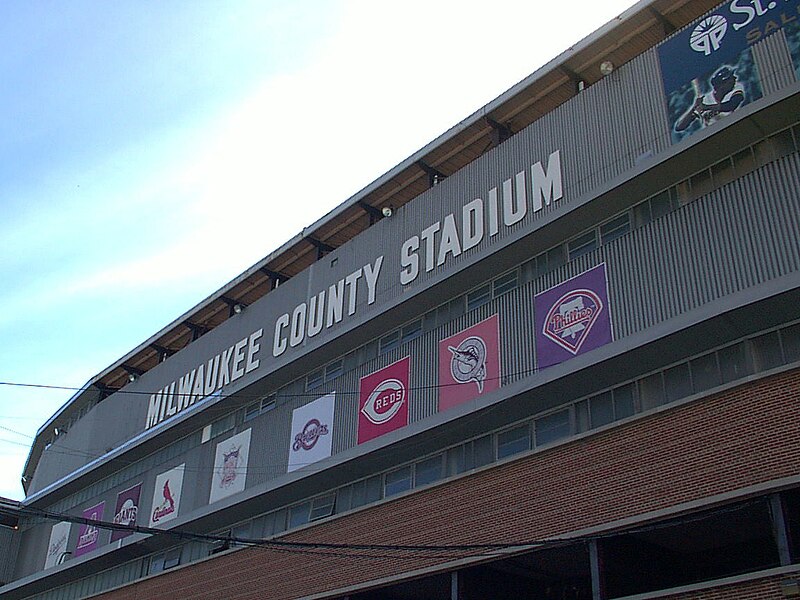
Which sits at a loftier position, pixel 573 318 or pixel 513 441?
pixel 573 318

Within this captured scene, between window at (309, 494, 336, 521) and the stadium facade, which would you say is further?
window at (309, 494, 336, 521)

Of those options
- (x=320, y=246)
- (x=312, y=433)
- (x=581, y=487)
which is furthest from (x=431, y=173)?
(x=581, y=487)

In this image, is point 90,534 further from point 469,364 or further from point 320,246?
point 469,364

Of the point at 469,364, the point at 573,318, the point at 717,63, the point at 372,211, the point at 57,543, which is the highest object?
the point at 372,211

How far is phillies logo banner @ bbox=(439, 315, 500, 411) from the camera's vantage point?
85.4 ft

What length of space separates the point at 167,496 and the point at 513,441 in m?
18.7

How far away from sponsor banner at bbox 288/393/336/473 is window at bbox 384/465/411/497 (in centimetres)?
274

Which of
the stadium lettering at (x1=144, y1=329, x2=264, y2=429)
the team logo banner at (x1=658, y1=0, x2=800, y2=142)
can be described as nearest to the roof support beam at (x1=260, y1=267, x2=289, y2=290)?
the stadium lettering at (x1=144, y1=329, x2=264, y2=429)

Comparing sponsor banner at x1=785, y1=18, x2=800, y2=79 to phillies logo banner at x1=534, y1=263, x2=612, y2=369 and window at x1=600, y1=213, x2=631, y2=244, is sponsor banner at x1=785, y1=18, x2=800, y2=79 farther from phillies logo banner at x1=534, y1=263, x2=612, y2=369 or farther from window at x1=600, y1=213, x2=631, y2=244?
phillies logo banner at x1=534, y1=263, x2=612, y2=369

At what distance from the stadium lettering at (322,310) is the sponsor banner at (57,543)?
1759cm

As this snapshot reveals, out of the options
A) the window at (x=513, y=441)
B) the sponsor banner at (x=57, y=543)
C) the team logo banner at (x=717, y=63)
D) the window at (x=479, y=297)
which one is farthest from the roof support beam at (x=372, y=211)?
the sponsor banner at (x=57, y=543)

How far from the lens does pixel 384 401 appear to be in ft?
96.4

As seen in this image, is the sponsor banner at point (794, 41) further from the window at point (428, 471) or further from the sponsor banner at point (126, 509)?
the sponsor banner at point (126, 509)

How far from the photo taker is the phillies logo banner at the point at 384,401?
28.6m
